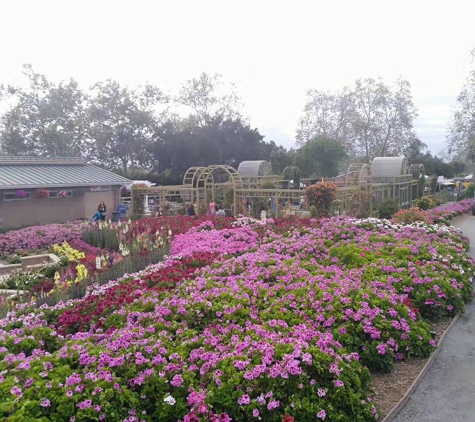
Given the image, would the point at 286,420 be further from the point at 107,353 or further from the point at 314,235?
the point at 314,235

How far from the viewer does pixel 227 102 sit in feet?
138

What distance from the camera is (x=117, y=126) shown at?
37.4m

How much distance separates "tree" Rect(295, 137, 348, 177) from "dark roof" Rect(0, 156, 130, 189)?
1892 centimetres

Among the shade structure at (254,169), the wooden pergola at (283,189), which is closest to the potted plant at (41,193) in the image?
the wooden pergola at (283,189)

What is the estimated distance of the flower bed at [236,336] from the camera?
2818 mm

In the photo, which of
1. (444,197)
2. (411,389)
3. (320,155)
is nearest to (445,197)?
(444,197)

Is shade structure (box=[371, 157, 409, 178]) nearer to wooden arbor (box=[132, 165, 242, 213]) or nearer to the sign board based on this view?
wooden arbor (box=[132, 165, 242, 213])

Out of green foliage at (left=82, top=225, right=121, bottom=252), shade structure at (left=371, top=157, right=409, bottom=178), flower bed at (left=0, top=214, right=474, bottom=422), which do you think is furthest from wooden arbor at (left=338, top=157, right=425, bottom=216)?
flower bed at (left=0, top=214, right=474, bottom=422)

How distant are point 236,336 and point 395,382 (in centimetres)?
154

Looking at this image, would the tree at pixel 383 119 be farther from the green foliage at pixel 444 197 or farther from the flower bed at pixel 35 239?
the flower bed at pixel 35 239

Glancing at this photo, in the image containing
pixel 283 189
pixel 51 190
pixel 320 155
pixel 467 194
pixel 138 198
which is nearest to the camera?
pixel 283 189

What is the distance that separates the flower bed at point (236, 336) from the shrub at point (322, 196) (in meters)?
6.65

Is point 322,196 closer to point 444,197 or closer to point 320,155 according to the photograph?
point 444,197

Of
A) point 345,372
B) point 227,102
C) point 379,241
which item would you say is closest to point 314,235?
point 379,241
